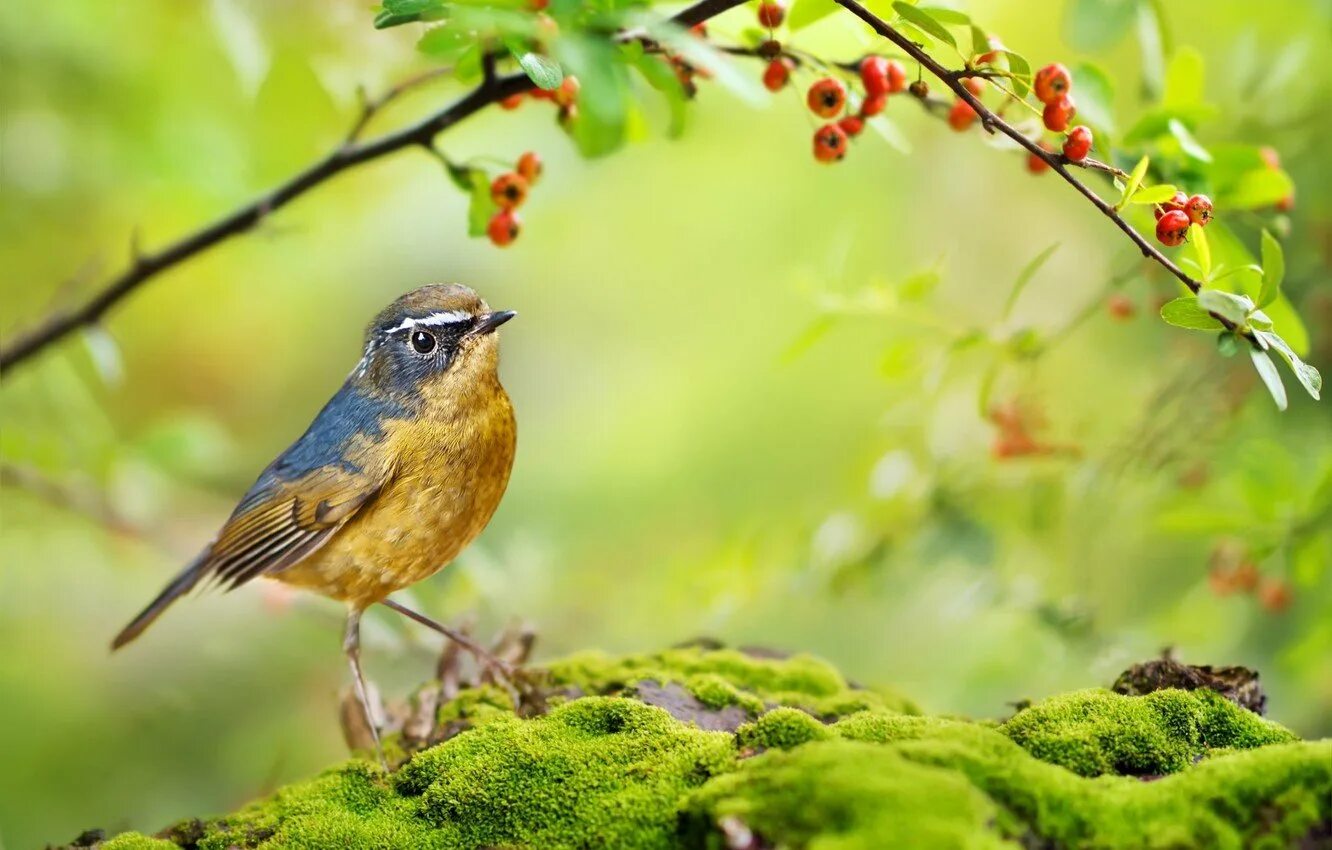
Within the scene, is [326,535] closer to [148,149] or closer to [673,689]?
[673,689]

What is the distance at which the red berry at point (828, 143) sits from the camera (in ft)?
7.74

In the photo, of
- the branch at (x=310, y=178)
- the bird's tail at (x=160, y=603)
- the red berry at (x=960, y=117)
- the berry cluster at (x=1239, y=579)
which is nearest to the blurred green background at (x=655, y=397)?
the berry cluster at (x=1239, y=579)

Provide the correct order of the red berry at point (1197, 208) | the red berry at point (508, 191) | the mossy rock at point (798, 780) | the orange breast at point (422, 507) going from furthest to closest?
the orange breast at point (422, 507)
the red berry at point (508, 191)
the red berry at point (1197, 208)
the mossy rock at point (798, 780)

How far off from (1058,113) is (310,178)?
1507 millimetres

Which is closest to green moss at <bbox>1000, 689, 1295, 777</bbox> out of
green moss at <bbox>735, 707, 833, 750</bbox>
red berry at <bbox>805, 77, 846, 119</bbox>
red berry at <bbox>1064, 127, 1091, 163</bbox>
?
green moss at <bbox>735, 707, 833, 750</bbox>

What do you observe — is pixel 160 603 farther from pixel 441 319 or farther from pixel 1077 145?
pixel 1077 145

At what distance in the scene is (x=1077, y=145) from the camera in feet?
6.71

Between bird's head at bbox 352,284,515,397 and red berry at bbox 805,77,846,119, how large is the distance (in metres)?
0.82

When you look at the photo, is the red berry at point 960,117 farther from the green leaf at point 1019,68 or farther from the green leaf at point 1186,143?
the green leaf at point 1186,143

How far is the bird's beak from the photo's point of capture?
271 centimetres

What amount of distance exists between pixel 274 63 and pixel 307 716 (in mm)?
3280

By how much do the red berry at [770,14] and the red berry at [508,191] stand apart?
572 mm

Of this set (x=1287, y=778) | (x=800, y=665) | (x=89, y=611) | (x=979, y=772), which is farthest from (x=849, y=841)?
(x=89, y=611)

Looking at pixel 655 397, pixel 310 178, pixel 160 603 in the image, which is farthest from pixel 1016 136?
pixel 655 397
